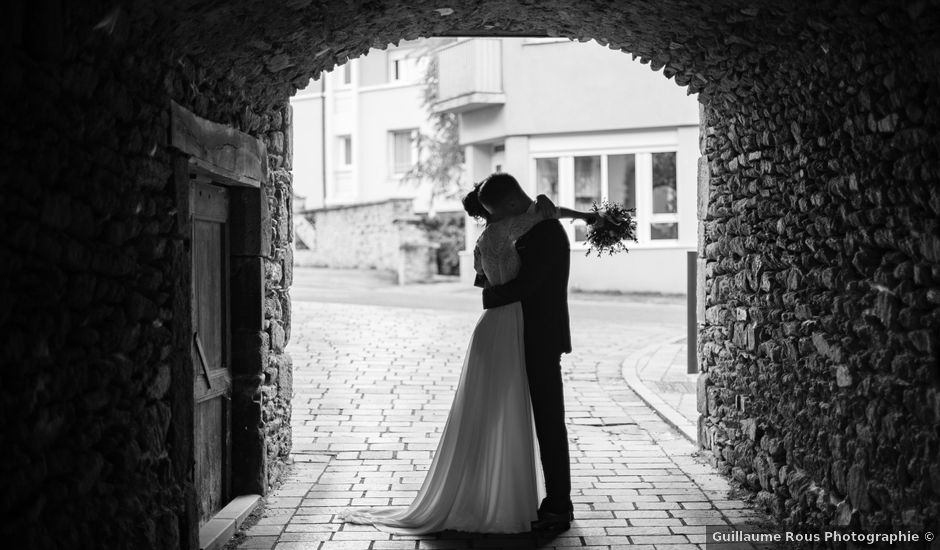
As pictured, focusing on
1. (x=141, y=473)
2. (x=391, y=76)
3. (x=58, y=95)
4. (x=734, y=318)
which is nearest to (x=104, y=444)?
(x=141, y=473)

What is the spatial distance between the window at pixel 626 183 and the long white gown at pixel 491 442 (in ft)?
49.4

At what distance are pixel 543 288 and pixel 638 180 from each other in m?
15.5

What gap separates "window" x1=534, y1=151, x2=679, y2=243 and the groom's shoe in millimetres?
15214

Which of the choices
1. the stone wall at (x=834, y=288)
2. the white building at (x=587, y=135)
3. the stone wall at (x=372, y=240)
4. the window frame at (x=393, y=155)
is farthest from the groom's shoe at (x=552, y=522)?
the window frame at (x=393, y=155)

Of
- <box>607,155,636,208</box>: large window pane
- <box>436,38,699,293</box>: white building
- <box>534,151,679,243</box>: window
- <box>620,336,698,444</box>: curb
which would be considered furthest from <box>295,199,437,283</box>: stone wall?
<box>620,336,698,444</box>: curb

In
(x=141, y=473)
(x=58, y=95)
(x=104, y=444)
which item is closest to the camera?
(x=58, y=95)

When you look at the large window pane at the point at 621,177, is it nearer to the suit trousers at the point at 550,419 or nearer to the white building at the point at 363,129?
the white building at the point at 363,129

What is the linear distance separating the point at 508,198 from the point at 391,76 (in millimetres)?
27621

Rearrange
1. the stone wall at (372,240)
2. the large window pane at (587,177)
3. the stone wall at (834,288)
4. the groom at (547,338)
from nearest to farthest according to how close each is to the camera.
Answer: the stone wall at (834,288) < the groom at (547,338) < the large window pane at (587,177) < the stone wall at (372,240)

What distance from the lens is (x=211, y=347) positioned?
18.4ft

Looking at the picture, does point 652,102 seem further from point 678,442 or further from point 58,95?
point 58,95

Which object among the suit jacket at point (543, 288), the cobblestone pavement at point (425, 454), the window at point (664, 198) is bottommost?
the cobblestone pavement at point (425, 454)

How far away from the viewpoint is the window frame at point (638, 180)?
2034 centimetres

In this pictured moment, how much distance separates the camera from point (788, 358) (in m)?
5.30
